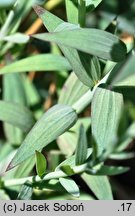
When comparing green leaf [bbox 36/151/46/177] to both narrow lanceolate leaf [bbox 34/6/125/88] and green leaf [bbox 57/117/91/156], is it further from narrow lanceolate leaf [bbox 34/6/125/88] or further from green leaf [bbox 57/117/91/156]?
green leaf [bbox 57/117/91/156]

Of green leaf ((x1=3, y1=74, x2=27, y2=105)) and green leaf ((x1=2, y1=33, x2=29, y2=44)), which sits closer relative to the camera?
green leaf ((x1=2, y1=33, x2=29, y2=44))

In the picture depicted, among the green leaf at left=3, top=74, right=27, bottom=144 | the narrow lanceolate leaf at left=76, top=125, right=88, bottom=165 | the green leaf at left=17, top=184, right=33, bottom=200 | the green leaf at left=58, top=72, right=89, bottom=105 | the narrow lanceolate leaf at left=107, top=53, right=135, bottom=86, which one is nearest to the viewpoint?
the narrow lanceolate leaf at left=107, top=53, right=135, bottom=86

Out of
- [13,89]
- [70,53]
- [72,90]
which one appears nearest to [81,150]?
[70,53]

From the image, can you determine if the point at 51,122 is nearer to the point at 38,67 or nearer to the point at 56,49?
the point at 38,67

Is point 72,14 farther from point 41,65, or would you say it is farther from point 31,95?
point 31,95

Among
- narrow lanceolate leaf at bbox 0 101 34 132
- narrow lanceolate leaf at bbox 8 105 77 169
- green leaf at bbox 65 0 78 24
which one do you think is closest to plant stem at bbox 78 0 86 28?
green leaf at bbox 65 0 78 24

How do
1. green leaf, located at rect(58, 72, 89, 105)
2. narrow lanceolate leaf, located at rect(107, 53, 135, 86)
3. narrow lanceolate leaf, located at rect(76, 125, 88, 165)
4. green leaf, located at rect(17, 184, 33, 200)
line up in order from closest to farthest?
narrow lanceolate leaf, located at rect(107, 53, 135, 86) → narrow lanceolate leaf, located at rect(76, 125, 88, 165) → green leaf, located at rect(17, 184, 33, 200) → green leaf, located at rect(58, 72, 89, 105)

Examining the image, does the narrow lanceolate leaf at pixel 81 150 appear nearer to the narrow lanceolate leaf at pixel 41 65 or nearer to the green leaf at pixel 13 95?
the narrow lanceolate leaf at pixel 41 65

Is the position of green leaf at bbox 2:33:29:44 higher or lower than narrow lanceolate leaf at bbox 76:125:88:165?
higher
